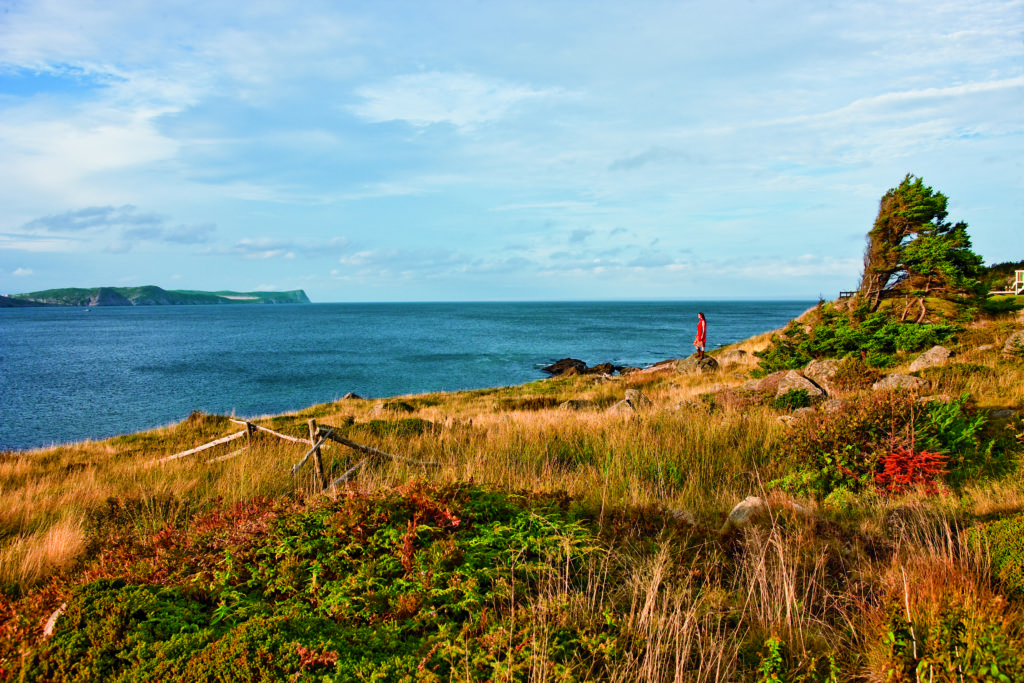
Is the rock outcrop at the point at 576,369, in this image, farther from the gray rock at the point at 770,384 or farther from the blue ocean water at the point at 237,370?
the gray rock at the point at 770,384

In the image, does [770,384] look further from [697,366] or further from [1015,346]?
[697,366]

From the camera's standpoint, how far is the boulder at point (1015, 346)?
12586 millimetres

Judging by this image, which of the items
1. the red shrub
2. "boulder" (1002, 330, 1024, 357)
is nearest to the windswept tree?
"boulder" (1002, 330, 1024, 357)

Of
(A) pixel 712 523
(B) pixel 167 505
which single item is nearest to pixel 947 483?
(A) pixel 712 523

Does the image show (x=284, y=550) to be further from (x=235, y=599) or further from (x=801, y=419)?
(x=801, y=419)

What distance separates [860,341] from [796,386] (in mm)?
7332

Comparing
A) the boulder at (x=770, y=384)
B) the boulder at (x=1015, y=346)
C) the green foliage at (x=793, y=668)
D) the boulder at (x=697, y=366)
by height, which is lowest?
the boulder at (x=697, y=366)

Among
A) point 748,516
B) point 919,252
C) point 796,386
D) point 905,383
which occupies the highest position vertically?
point 919,252

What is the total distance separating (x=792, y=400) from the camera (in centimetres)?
1030

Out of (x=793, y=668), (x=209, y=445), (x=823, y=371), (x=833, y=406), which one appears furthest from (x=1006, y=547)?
(x=823, y=371)

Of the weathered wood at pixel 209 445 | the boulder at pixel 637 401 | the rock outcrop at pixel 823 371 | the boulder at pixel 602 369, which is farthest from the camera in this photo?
the boulder at pixel 602 369

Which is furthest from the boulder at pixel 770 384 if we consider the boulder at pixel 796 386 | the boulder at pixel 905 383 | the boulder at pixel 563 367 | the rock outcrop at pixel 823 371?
the boulder at pixel 563 367

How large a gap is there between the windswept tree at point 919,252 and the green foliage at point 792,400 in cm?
1245

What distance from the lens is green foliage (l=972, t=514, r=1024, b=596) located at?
3.43 m
